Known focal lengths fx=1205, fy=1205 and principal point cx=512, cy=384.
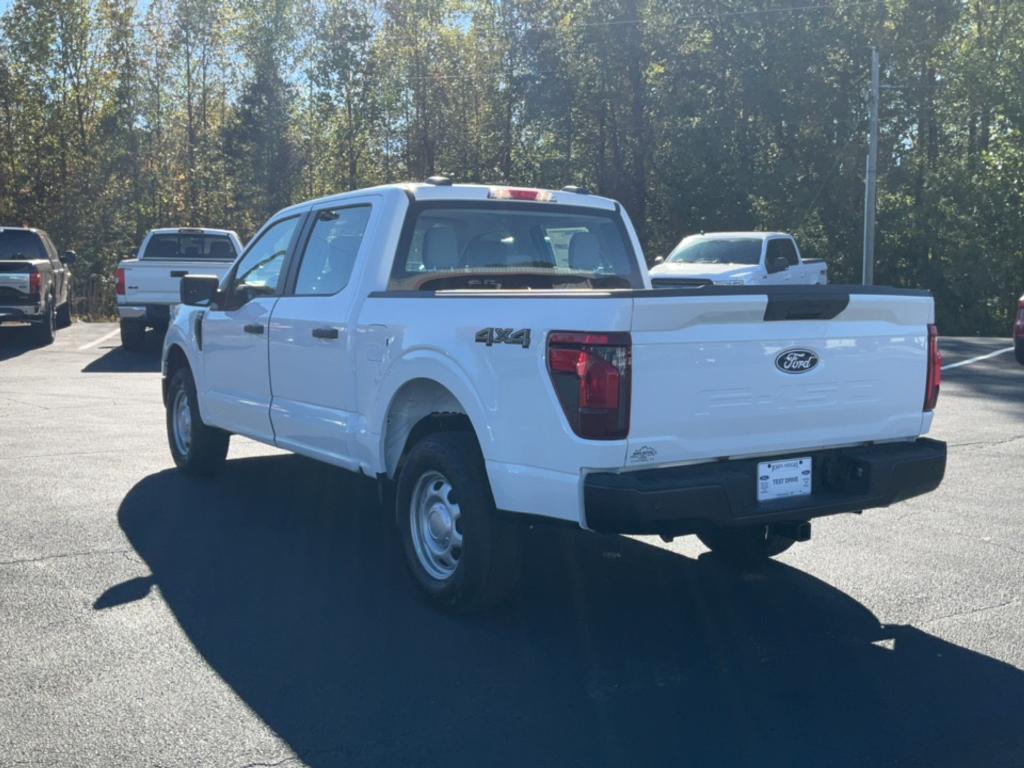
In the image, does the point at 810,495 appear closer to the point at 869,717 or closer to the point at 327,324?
the point at 869,717

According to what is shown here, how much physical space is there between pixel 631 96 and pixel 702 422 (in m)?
43.0

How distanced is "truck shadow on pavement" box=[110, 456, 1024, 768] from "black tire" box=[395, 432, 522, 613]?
13cm

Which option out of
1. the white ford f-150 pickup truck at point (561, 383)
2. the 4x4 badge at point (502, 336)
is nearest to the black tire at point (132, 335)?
the white ford f-150 pickup truck at point (561, 383)

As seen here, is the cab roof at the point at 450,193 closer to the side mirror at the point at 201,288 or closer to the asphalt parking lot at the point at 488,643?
the side mirror at the point at 201,288

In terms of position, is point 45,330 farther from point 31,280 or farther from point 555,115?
point 555,115

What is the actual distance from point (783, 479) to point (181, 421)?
5.25 metres

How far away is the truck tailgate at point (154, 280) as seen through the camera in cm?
1862

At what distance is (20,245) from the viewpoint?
21.1 m

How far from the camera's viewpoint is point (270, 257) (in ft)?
24.8

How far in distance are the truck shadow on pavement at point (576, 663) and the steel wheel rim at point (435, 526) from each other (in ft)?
0.68

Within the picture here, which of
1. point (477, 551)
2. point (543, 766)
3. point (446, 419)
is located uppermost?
point (446, 419)

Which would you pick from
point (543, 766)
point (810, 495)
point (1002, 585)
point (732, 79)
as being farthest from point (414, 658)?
point (732, 79)

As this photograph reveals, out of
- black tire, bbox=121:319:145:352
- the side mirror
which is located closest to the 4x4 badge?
the side mirror

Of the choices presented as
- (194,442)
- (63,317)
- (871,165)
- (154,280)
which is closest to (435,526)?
(194,442)
